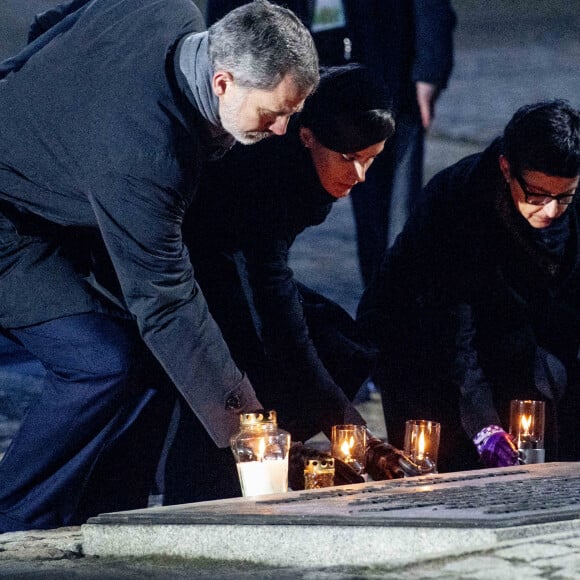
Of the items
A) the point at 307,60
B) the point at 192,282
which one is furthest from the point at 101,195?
the point at 307,60

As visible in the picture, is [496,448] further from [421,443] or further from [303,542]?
[303,542]

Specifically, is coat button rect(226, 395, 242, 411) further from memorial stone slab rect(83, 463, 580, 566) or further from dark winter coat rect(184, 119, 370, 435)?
dark winter coat rect(184, 119, 370, 435)

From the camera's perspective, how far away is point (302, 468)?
4.02m

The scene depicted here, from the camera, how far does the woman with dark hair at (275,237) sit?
437cm

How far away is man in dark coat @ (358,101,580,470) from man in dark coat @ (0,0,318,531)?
1.11 m

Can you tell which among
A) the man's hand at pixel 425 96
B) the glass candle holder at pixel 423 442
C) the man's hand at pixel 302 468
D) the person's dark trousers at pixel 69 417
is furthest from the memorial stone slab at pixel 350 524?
the man's hand at pixel 425 96

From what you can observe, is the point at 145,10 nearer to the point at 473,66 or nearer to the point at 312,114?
the point at 312,114

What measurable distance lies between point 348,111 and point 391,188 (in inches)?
72.5

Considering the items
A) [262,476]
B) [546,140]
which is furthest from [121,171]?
[546,140]

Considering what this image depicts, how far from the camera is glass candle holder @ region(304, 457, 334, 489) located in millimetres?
3861

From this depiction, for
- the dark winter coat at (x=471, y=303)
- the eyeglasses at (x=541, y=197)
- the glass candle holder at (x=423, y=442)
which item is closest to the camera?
the glass candle holder at (x=423, y=442)

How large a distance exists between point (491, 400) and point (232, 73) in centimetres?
186

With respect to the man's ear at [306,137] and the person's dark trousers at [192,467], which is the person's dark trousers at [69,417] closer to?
the person's dark trousers at [192,467]

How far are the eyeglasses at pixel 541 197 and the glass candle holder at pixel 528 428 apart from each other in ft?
2.42
